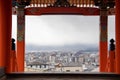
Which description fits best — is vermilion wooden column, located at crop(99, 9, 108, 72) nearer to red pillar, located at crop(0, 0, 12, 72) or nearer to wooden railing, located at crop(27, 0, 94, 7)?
wooden railing, located at crop(27, 0, 94, 7)

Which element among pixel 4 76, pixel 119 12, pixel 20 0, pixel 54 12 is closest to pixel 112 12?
pixel 54 12

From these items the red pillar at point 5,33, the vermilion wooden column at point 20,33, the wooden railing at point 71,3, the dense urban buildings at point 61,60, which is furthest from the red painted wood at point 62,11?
the red pillar at point 5,33

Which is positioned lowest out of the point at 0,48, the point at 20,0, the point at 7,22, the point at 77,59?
the point at 77,59

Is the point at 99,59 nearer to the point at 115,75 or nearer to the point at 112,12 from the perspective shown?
the point at 112,12

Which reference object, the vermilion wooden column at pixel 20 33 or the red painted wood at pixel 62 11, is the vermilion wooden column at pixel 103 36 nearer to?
the red painted wood at pixel 62 11

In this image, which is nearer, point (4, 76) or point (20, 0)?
point (4, 76)

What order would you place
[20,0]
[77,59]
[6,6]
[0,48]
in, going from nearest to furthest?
[0,48] < [6,6] < [20,0] < [77,59]

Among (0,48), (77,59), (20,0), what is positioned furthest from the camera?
(77,59)

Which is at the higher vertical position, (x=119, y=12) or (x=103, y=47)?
(x=119, y=12)

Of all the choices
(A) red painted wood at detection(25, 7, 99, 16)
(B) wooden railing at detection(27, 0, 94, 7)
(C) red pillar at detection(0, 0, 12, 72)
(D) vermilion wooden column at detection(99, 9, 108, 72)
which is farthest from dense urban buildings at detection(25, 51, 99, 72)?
(C) red pillar at detection(0, 0, 12, 72)
